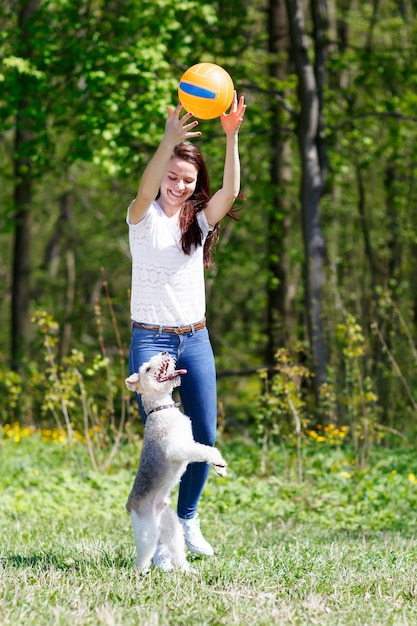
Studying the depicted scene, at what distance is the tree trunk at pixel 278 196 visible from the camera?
13.7 metres

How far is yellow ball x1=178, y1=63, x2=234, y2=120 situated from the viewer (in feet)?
15.7

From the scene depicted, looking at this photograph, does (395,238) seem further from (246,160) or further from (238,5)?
(238,5)

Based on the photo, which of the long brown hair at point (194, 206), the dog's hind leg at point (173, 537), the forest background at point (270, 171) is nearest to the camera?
the dog's hind leg at point (173, 537)

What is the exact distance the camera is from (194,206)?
4949mm

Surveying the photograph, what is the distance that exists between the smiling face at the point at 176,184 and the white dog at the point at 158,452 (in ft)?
2.98

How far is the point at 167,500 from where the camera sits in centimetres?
466

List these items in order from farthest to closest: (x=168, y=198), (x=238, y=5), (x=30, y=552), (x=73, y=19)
→ (x=238, y=5) → (x=73, y=19) → (x=30, y=552) → (x=168, y=198)

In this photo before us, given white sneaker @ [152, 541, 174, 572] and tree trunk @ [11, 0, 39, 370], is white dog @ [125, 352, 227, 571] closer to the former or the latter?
white sneaker @ [152, 541, 174, 572]

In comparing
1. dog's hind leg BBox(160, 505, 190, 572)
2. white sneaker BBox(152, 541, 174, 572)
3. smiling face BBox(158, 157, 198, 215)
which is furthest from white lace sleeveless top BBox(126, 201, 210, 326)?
white sneaker BBox(152, 541, 174, 572)

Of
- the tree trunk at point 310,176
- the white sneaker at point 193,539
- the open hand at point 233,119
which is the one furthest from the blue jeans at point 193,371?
the tree trunk at point 310,176

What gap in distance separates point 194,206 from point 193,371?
3.13ft

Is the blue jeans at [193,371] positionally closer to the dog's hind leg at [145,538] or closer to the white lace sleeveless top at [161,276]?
the white lace sleeveless top at [161,276]

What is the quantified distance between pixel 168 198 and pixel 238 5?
8.92 meters

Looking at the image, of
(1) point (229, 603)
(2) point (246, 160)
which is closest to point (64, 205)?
(2) point (246, 160)
